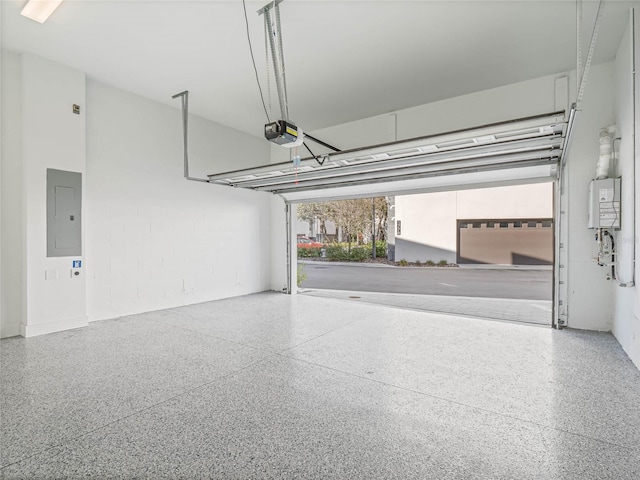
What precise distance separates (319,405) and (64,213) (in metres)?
4.49

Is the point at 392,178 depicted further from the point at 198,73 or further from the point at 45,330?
the point at 45,330

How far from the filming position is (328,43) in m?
4.16

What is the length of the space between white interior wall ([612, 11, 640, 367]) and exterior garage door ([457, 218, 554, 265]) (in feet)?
38.4

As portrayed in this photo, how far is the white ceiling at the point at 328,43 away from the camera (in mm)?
3572

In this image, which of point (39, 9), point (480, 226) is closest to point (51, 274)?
point (39, 9)

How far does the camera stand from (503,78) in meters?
5.05

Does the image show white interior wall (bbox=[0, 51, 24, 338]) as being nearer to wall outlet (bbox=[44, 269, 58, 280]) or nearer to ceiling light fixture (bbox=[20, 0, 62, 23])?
wall outlet (bbox=[44, 269, 58, 280])

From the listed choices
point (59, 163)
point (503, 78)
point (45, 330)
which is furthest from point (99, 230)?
point (503, 78)

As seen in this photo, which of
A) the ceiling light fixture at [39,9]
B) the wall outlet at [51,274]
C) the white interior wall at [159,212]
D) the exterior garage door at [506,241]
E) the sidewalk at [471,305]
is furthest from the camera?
the exterior garage door at [506,241]

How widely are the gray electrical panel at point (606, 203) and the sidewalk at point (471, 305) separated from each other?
1.79 meters

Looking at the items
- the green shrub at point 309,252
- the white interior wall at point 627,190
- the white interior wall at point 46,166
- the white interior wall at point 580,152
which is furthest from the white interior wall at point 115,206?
the green shrub at point 309,252

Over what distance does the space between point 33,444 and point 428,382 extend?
115 inches

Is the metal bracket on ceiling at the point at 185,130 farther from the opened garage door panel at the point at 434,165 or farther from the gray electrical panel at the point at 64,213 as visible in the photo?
the gray electrical panel at the point at 64,213

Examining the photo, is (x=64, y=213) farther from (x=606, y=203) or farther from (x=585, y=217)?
(x=585, y=217)
